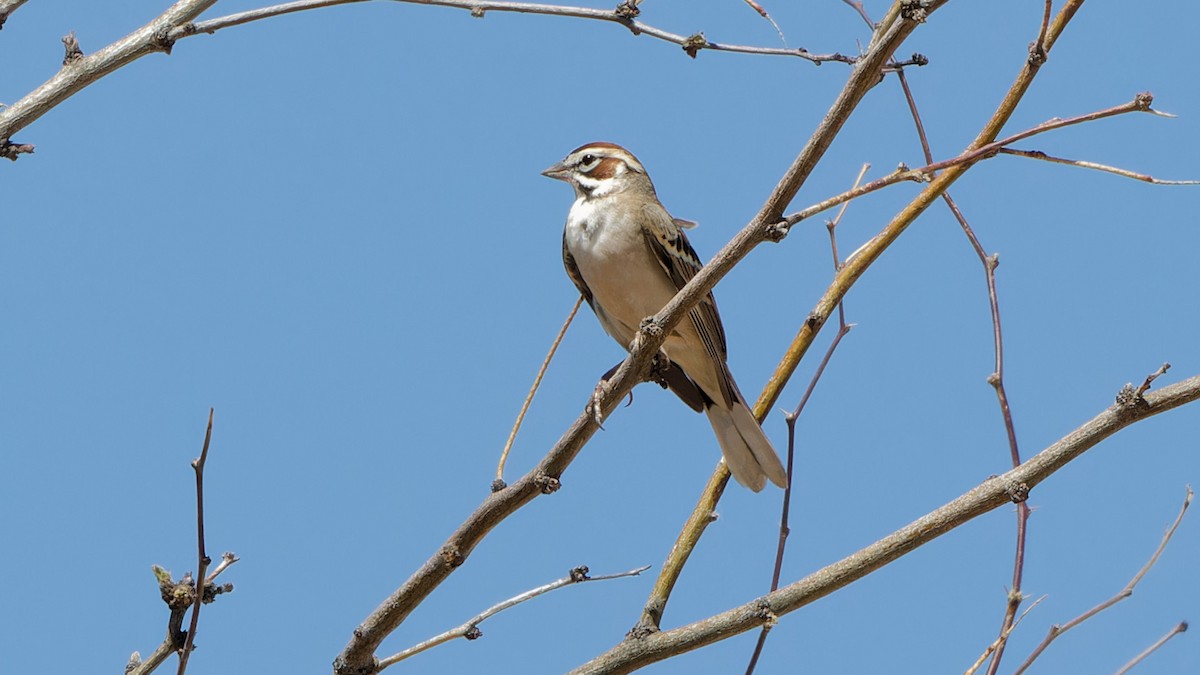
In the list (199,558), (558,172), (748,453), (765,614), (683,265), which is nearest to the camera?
(199,558)

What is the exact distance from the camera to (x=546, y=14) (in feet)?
10.2

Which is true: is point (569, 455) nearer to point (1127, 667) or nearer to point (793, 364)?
point (793, 364)

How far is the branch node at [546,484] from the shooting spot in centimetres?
337

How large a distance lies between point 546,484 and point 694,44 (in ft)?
4.08

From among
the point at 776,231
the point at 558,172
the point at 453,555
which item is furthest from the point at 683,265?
the point at 776,231

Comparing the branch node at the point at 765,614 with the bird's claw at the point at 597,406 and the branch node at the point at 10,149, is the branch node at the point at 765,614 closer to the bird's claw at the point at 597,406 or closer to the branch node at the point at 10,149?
the bird's claw at the point at 597,406

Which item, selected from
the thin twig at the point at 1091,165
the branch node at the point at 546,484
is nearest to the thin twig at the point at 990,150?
the thin twig at the point at 1091,165

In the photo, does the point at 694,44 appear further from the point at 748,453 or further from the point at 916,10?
the point at 748,453

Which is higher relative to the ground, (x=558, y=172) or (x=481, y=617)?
(x=558, y=172)

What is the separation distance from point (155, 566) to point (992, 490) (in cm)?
195

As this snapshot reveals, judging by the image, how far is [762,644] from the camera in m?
3.34

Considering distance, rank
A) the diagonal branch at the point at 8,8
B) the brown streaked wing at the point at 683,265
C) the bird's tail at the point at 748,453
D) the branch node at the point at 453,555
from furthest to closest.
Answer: the brown streaked wing at the point at 683,265
the bird's tail at the point at 748,453
the branch node at the point at 453,555
the diagonal branch at the point at 8,8

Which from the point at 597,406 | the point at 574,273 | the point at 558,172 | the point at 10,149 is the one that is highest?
the point at 558,172

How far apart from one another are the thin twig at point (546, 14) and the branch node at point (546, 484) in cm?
121
